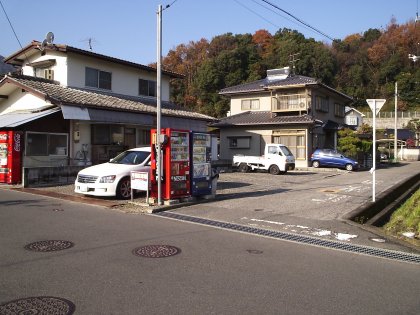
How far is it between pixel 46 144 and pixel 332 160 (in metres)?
18.9

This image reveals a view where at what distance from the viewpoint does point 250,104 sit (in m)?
33.9

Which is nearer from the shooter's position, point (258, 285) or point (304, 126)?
point (258, 285)

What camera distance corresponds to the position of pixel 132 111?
802 inches

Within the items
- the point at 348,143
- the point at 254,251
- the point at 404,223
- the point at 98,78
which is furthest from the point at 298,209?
the point at 348,143

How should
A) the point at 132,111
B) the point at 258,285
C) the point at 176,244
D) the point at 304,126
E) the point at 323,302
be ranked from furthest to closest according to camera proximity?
1. the point at 304,126
2. the point at 132,111
3. the point at 176,244
4. the point at 258,285
5. the point at 323,302

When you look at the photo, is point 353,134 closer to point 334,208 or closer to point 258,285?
point 334,208

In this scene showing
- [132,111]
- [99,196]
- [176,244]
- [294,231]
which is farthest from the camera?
[132,111]

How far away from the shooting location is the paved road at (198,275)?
4523 millimetres

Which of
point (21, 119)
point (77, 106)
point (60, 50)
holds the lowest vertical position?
point (21, 119)

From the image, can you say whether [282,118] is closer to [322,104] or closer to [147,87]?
[322,104]

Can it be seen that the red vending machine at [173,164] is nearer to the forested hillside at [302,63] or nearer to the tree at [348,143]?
the tree at [348,143]

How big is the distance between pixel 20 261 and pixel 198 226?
408cm

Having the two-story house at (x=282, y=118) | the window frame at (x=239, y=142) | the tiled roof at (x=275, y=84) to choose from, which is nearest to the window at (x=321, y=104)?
the two-story house at (x=282, y=118)

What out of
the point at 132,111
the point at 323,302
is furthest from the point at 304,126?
the point at 323,302
